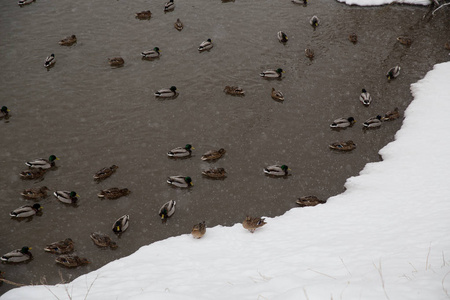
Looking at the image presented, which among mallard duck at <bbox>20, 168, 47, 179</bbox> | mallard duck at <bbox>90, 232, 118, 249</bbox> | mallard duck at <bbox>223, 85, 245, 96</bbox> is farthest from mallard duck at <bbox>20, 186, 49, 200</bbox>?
mallard duck at <bbox>223, 85, 245, 96</bbox>

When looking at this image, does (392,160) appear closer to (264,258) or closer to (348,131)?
(348,131)

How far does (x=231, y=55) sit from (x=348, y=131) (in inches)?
282

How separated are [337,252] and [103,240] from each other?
6790 millimetres

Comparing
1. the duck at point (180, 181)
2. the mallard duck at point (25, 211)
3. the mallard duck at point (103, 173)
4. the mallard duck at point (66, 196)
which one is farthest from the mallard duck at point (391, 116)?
the mallard duck at point (25, 211)

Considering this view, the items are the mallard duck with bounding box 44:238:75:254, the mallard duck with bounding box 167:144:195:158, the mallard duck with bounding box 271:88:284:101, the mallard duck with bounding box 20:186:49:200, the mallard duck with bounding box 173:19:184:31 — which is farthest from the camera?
the mallard duck with bounding box 173:19:184:31

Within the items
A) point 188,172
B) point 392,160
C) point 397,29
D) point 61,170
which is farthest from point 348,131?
point 61,170

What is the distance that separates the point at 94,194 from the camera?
41.6 feet

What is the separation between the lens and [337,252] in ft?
27.1

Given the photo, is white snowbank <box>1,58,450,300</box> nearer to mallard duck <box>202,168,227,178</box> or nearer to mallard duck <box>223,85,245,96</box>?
A: mallard duck <box>202,168,227,178</box>

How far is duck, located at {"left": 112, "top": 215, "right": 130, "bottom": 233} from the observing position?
11383mm

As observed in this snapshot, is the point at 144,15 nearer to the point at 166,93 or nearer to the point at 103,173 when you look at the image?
the point at 166,93

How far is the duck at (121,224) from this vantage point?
11383 millimetres

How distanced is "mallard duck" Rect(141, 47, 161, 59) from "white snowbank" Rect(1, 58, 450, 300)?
10.4 m

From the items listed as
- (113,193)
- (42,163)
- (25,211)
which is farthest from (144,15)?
(25,211)
